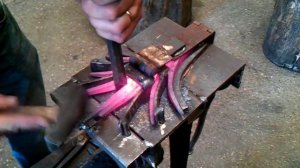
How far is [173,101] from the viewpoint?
1.08m

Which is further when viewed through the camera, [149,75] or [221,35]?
[221,35]

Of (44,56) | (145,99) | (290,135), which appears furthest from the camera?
(44,56)

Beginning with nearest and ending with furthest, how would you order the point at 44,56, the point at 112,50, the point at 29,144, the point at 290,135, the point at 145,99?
1. the point at 112,50
2. the point at 145,99
3. the point at 29,144
4. the point at 290,135
5. the point at 44,56

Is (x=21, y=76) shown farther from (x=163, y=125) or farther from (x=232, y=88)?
(x=232, y=88)

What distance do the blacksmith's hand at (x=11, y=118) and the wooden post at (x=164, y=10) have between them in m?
1.47

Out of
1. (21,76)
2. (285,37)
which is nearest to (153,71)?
(21,76)

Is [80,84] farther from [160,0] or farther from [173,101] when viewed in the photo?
[160,0]

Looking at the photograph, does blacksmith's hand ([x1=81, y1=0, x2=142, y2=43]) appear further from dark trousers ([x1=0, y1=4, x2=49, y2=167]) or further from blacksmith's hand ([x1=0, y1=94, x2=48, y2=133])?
dark trousers ([x1=0, y1=4, x2=49, y2=167])

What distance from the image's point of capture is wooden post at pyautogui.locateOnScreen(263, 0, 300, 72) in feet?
6.61

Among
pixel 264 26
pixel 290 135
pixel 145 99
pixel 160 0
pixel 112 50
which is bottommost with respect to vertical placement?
pixel 290 135

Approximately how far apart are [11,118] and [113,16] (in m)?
0.30

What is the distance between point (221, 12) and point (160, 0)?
1.93ft

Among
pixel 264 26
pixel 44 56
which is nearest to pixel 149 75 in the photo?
pixel 44 56

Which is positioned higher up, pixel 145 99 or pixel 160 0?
pixel 145 99
